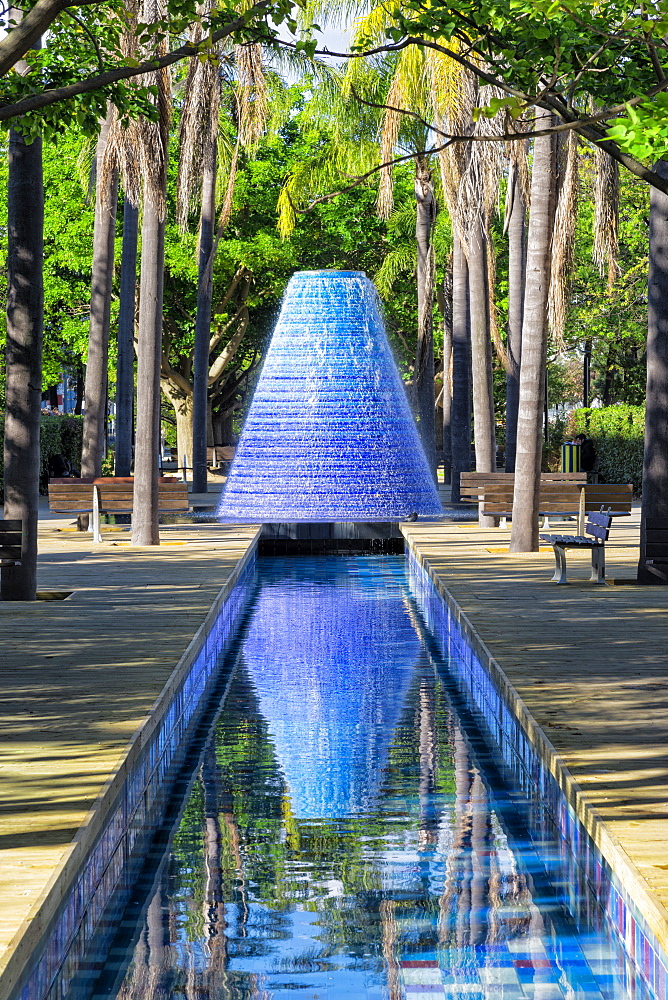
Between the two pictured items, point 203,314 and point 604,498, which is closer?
point 604,498

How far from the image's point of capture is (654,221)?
1452 cm

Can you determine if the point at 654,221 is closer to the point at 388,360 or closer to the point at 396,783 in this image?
the point at 396,783

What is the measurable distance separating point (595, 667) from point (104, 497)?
12815 mm

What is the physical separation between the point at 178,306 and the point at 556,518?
21.3 m

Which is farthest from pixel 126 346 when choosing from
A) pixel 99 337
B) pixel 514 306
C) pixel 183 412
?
pixel 183 412

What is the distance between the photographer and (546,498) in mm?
20703

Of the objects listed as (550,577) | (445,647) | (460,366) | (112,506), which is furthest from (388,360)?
(445,647)

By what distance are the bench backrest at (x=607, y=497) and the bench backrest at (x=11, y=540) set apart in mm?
9650

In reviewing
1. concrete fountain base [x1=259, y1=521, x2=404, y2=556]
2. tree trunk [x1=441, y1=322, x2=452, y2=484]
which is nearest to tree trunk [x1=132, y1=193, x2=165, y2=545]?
concrete fountain base [x1=259, y1=521, x2=404, y2=556]

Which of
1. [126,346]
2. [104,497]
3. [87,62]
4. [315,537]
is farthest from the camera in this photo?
[126,346]

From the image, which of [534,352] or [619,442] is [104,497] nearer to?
[534,352]

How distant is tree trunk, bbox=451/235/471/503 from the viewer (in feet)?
96.4

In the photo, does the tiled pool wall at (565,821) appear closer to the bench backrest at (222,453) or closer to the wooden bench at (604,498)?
the wooden bench at (604,498)

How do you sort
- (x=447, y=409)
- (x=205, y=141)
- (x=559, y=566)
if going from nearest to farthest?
(x=559, y=566), (x=205, y=141), (x=447, y=409)
